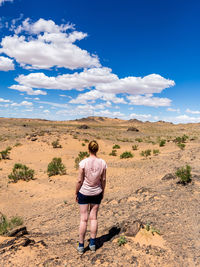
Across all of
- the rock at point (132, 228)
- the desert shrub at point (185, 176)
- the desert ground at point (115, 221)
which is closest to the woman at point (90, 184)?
the desert ground at point (115, 221)

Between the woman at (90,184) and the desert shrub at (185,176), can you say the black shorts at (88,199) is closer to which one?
the woman at (90,184)

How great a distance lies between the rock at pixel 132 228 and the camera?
13.9 ft

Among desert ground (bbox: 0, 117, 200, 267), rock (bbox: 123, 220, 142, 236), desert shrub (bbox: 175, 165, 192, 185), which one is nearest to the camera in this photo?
desert ground (bbox: 0, 117, 200, 267)

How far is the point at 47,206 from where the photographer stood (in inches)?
329

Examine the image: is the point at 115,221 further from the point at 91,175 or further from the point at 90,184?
the point at 91,175

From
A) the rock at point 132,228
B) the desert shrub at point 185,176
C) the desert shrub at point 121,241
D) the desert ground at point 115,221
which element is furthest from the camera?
the desert shrub at point 185,176

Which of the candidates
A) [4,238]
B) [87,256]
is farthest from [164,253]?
[4,238]

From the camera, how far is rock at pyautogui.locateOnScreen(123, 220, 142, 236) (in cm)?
424

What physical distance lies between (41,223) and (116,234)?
2.95 meters

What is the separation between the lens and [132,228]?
431cm

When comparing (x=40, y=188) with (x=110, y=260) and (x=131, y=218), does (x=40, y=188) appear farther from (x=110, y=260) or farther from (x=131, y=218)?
(x=110, y=260)

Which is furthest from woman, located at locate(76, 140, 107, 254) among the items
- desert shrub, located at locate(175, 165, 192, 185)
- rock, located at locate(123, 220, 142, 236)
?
desert shrub, located at locate(175, 165, 192, 185)

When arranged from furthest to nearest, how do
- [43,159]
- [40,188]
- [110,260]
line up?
1. [43,159]
2. [40,188]
3. [110,260]

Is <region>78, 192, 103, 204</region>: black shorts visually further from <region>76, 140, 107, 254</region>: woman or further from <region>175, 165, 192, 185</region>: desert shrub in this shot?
<region>175, 165, 192, 185</region>: desert shrub
